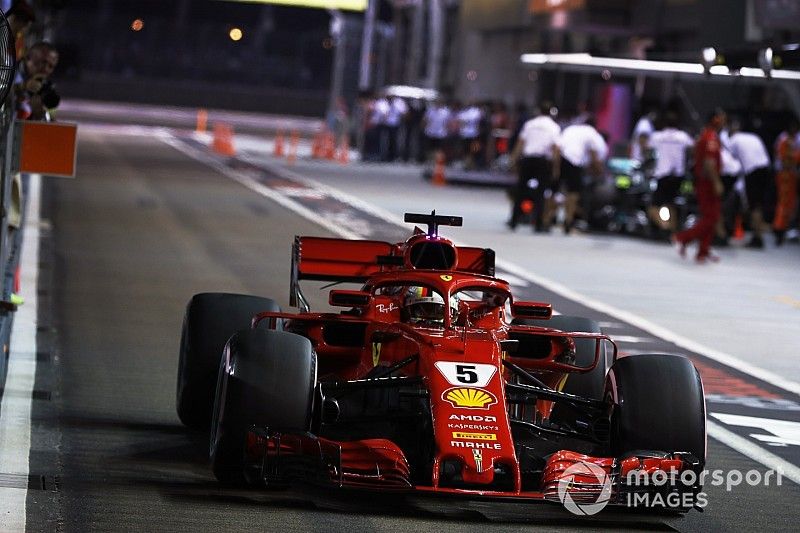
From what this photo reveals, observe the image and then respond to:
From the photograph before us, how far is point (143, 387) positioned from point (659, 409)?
4.05 meters

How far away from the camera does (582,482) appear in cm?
759

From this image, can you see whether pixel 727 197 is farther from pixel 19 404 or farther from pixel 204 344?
pixel 204 344

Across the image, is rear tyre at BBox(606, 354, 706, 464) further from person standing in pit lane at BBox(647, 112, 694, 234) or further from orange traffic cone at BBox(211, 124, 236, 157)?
orange traffic cone at BBox(211, 124, 236, 157)

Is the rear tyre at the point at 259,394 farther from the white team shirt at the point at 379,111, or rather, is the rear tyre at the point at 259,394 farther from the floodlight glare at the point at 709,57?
the white team shirt at the point at 379,111

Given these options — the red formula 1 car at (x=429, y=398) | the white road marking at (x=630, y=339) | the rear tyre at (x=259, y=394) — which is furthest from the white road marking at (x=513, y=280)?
the rear tyre at (x=259, y=394)

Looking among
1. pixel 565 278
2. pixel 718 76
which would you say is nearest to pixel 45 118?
pixel 565 278

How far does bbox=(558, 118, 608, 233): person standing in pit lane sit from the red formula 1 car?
16.5 meters

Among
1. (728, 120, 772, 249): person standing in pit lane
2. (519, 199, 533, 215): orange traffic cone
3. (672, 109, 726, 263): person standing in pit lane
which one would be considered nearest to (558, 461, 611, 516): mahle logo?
(672, 109, 726, 263): person standing in pit lane

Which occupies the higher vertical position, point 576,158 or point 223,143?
point 576,158

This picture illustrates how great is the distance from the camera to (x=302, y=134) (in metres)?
66.6

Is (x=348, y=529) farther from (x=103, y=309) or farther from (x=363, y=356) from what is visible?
(x=103, y=309)

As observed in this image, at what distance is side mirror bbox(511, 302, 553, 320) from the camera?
922cm

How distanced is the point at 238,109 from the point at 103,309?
6705 cm

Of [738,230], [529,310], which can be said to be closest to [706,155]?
[738,230]
